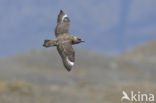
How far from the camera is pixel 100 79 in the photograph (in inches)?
2432

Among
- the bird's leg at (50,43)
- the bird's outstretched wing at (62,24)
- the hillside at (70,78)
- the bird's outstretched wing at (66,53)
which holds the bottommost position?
the hillside at (70,78)

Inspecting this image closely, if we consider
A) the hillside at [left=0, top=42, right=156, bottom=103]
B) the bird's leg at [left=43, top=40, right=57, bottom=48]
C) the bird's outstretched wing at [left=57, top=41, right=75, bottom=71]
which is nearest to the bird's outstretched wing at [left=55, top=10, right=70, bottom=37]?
the bird's leg at [left=43, top=40, right=57, bottom=48]

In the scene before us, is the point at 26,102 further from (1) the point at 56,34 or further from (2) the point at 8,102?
(1) the point at 56,34

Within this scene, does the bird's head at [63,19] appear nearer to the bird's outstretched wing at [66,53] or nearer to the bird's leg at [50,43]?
the bird's leg at [50,43]

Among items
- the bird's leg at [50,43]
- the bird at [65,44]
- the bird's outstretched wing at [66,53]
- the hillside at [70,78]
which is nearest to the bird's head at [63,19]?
the bird at [65,44]

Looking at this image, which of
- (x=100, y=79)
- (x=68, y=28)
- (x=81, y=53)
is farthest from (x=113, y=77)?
(x=68, y=28)

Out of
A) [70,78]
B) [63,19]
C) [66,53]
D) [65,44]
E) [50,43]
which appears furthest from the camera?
[70,78]

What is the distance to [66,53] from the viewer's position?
14453mm

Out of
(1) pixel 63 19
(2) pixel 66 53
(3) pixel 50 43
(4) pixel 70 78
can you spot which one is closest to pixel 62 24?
(1) pixel 63 19

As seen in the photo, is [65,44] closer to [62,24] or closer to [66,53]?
[66,53]

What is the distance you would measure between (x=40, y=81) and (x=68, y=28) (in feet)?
142

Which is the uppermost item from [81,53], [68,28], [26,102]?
[68,28]

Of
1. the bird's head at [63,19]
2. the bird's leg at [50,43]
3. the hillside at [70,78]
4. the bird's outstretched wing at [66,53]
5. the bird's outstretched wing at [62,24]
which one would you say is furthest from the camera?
the hillside at [70,78]

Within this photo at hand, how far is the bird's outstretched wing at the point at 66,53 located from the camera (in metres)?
14.2
